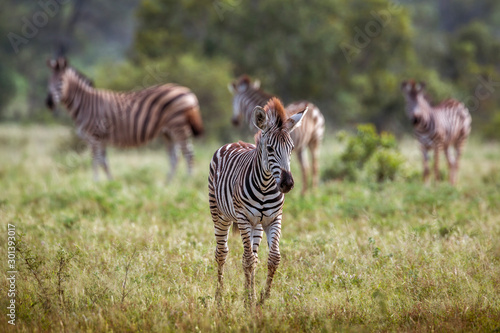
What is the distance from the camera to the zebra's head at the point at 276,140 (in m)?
4.89

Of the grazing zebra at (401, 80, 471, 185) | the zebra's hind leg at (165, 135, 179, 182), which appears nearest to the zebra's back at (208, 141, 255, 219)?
the grazing zebra at (401, 80, 471, 185)

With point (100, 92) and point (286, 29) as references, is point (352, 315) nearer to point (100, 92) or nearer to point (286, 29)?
point (100, 92)

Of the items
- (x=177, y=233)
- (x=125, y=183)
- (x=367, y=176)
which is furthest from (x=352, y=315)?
(x=125, y=183)

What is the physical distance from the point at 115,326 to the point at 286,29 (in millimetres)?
18527

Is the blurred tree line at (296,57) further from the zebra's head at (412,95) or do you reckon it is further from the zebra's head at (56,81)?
the zebra's head at (412,95)

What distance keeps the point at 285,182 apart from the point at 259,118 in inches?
31.1

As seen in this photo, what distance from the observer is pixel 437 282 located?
19.1 feet

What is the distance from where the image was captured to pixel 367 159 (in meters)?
12.9

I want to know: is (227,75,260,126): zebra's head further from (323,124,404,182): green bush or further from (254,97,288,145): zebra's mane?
(254,97,288,145): zebra's mane

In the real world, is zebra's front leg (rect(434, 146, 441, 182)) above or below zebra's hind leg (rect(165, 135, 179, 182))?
below

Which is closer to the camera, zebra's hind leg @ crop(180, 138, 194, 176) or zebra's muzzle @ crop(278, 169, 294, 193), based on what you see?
zebra's muzzle @ crop(278, 169, 294, 193)
